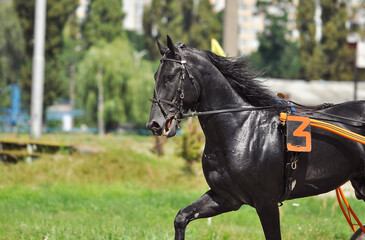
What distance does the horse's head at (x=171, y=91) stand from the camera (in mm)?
4121

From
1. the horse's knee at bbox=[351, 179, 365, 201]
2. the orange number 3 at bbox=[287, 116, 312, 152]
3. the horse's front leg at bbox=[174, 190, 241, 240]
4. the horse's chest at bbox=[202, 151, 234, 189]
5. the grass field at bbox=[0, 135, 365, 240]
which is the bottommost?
the grass field at bbox=[0, 135, 365, 240]

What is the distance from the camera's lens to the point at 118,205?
28.1 ft

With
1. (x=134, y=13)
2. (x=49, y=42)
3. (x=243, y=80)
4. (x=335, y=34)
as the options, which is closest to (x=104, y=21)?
(x=49, y=42)

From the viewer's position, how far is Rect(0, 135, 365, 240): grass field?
603 centimetres

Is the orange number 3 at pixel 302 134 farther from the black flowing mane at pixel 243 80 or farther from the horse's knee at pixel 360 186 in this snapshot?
the horse's knee at pixel 360 186

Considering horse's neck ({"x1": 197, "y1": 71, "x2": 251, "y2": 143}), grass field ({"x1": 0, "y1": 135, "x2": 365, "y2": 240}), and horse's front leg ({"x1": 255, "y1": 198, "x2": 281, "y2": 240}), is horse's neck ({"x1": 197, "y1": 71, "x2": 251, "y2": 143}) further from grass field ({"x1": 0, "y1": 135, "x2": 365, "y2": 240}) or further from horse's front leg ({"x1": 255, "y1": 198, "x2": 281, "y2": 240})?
horse's front leg ({"x1": 255, "y1": 198, "x2": 281, "y2": 240})

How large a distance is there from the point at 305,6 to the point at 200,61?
41.4 meters

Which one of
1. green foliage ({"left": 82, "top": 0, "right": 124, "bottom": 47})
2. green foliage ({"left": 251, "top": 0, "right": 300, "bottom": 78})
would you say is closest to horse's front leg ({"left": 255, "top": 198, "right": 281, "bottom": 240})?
green foliage ({"left": 82, "top": 0, "right": 124, "bottom": 47})

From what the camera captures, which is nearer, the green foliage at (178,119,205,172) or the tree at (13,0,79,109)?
the green foliage at (178,119,205,172)

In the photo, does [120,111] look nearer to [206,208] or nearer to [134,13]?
[206,208]

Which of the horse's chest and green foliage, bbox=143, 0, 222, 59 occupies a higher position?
green foliage, bbox=143, 0, 222, 59

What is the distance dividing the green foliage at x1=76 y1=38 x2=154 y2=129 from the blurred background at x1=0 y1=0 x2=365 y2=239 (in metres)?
0.07

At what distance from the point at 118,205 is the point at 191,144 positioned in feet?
14.5

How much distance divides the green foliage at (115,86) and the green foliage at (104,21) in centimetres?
1484
